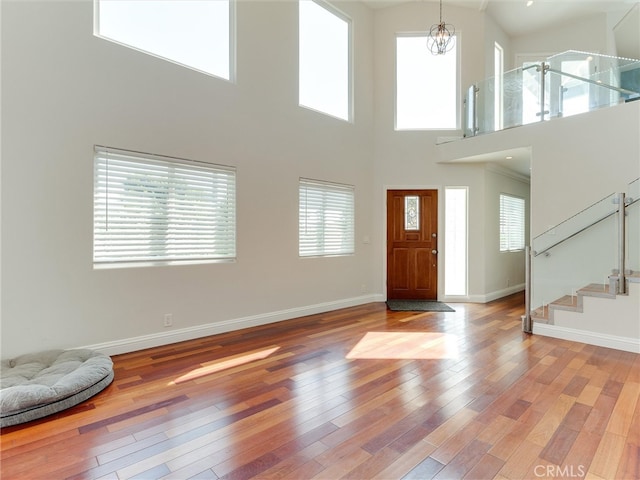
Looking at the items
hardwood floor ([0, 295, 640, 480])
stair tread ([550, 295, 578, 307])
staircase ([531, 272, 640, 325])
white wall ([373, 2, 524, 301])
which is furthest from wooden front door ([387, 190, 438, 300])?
hardwood floor ([0, 295, 640, 480])

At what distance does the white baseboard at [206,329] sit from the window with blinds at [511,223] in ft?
11.9

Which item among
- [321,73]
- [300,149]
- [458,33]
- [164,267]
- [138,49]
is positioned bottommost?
[164,267]

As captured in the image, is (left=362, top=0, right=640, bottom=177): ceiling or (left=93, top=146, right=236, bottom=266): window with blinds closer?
(left=93, top=146, right=236, bottom=266): window with blinds

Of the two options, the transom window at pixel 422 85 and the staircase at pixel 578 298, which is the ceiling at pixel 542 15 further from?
the staircase at pixel 578 298

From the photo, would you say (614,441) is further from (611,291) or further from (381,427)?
(611,291)

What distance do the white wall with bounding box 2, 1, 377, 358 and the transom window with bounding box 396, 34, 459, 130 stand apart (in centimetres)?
179

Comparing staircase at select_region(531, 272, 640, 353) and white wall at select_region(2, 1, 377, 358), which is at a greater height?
white wall at select_region(2, 1, 377, 358)

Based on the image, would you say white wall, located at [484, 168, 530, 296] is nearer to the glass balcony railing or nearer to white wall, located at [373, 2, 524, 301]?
white wall, located at [373, 2, 524, 301]

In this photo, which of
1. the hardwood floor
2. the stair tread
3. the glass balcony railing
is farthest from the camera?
the glass balcony railing

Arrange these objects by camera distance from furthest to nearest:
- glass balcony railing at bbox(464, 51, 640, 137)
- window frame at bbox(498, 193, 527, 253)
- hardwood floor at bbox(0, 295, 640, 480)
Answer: window frame at bbox(498, 193, 527, 253)
glass balcony railing at bbox(464, 51, 640, 137)
hardwood floor at bbox(0, 295, 640, 480)

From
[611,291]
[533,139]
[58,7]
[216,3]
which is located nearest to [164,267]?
[58,7]

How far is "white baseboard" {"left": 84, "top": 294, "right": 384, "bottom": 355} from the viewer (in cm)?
335

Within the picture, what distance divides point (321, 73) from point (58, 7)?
139 inches

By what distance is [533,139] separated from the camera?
4.81 meters
